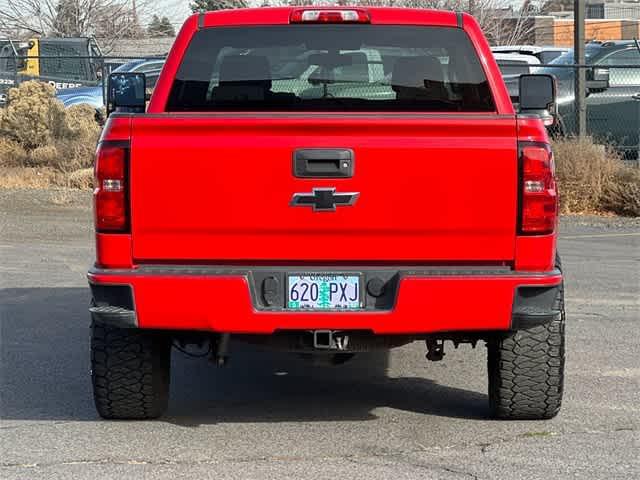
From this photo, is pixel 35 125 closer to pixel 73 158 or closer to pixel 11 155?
pixel 11 155

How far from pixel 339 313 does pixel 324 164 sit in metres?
0.64

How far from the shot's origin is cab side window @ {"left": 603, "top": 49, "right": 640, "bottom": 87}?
77.6ft

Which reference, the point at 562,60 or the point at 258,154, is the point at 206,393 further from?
the point at 562,60

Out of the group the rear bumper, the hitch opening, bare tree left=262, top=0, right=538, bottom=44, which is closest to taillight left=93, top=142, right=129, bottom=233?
the rear bumper

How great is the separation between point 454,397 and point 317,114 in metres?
1.93

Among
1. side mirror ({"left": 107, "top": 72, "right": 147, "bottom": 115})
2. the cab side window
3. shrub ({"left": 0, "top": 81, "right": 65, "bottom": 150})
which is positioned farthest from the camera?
the cab side window

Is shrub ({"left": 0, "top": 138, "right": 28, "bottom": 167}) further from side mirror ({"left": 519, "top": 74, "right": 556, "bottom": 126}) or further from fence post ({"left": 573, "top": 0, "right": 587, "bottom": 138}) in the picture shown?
side mirror ({"left": 519, "top": 74, "right": 556, "bottom": 126})

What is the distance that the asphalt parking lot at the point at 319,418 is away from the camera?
5855mm

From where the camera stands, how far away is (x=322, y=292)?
6.06m

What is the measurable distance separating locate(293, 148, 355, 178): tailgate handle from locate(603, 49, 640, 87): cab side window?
17.8 meters

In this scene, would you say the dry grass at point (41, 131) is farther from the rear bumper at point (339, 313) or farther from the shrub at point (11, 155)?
the rear bumper at point (339, 313)

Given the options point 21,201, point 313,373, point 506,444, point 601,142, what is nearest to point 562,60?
point 601,142

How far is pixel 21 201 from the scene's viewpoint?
18281mm

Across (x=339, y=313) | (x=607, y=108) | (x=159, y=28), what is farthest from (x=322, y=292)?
(x=159, y=28)
